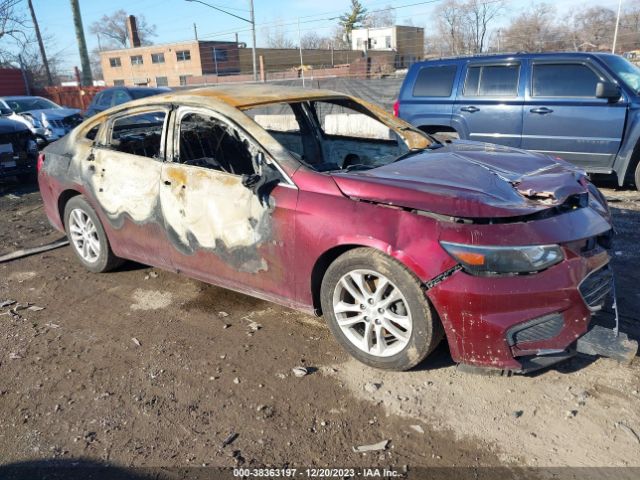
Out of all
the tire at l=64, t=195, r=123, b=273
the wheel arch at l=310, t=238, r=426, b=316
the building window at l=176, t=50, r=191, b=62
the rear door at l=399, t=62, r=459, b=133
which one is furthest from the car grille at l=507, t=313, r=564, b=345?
the building window at l=176, t=50, r=191, b=62

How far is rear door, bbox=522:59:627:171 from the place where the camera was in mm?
6754

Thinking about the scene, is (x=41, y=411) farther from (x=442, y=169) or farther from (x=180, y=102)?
(x=442, y=169)

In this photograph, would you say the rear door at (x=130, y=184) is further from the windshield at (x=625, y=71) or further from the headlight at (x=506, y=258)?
the windshield at (x=625, y=71)

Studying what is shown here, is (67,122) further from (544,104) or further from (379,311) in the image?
(379,311)

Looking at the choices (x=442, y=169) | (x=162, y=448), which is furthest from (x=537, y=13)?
(x=162, y=448)

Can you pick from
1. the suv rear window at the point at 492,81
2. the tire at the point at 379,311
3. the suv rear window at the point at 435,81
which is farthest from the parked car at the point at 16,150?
the tire at the point at 379,311

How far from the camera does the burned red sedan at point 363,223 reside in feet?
9.09

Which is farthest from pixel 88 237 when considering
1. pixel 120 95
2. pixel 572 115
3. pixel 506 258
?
pixel 120 95

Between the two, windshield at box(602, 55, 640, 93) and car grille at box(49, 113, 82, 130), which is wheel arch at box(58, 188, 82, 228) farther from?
car grille at box(49, 113, 82, 130)

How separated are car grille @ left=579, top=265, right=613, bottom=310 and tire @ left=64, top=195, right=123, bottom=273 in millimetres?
3886

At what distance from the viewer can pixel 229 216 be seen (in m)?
3.63

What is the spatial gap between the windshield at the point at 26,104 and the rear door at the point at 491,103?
1232 centimetres

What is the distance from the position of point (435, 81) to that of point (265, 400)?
6395mm

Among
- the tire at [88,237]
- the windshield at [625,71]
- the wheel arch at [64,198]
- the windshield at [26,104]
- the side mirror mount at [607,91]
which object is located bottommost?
the tire at [88,237]
